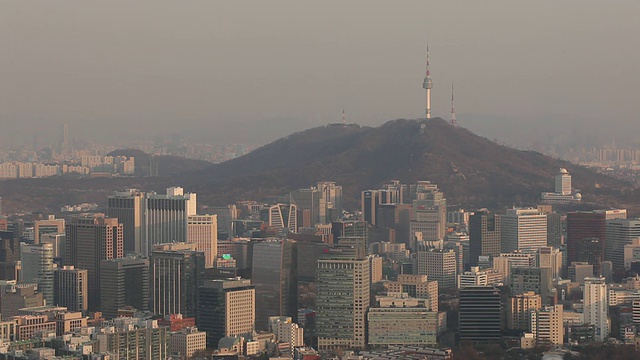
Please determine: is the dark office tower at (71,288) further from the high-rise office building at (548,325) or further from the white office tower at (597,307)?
the white office tower at (597,307)

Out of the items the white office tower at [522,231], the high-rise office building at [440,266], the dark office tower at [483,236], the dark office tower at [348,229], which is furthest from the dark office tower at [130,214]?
the white office tower at [522,231]

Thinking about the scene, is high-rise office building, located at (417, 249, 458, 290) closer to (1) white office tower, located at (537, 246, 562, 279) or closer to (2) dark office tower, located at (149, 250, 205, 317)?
(1) white office tower, located at (537, 246, 562, 279)

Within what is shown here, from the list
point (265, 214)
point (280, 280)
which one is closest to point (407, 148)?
point (265, 214)

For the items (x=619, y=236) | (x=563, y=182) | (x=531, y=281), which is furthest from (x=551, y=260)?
(x=563, y=182)

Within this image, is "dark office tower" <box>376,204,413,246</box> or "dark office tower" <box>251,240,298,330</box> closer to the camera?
"dark office tower" <box>251,240,298,330</box>

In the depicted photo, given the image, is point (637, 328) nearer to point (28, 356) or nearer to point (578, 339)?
point (578, 339)

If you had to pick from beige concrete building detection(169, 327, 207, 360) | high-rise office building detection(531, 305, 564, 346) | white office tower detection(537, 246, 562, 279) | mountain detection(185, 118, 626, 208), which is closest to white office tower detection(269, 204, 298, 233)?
mountain detection(185, 118, 626, 208)

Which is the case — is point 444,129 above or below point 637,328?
above
